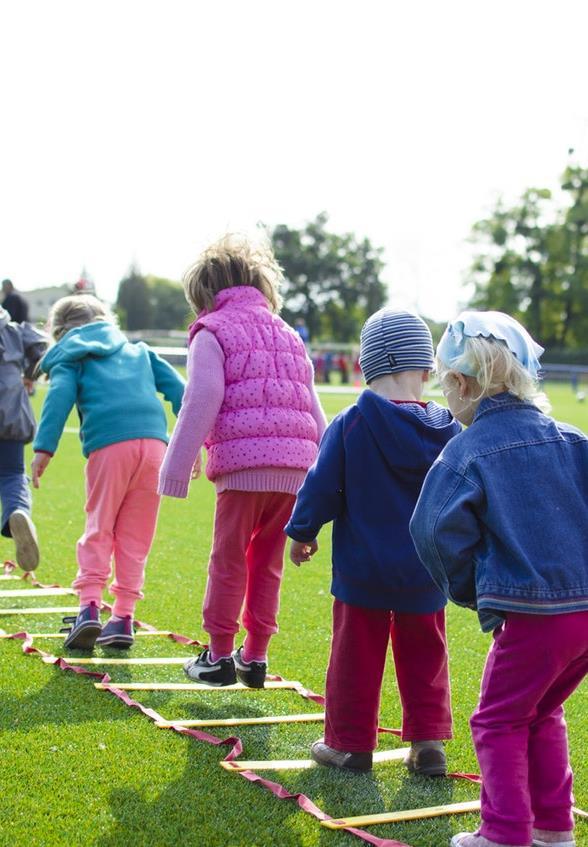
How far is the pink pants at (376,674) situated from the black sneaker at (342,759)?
2 cm

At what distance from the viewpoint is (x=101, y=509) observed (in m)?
5.54

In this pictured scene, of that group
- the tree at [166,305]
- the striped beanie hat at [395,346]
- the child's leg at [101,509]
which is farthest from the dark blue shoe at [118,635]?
the tree at [166,305]

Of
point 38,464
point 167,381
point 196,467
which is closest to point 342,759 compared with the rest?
point 196,467

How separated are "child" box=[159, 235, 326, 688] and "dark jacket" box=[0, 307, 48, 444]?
2.30 m

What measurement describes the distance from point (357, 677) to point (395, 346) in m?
1.17

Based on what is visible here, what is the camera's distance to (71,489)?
38.8ft

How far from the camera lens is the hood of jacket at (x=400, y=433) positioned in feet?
12.5

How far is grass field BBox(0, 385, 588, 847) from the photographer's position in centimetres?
328

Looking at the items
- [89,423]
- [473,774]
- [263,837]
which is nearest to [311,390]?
[89,423]

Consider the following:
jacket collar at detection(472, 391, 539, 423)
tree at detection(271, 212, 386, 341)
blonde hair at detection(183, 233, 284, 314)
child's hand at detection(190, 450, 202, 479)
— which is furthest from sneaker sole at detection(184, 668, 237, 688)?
tree at detection(271, 212, 386, 341)

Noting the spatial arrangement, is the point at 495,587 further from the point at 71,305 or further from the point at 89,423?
the point at 71,305

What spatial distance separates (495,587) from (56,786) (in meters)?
1.59

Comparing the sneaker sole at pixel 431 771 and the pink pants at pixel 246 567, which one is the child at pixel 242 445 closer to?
the pink pants at pixel 246 567

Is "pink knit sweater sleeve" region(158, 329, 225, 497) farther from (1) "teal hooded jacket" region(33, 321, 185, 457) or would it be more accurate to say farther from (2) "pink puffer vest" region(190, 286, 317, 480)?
(1) "teal hooded jacket" region(33, 321, 185, 457)
